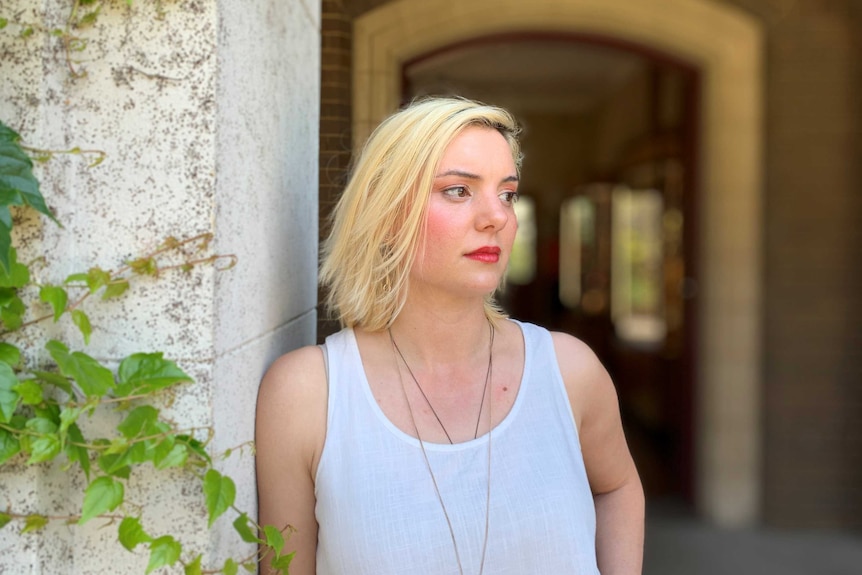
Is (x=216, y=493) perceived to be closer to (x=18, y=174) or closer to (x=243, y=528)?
(x=243, y=528)

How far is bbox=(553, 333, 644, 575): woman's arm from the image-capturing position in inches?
65.8

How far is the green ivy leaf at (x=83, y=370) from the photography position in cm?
110

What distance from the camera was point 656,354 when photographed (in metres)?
8.42

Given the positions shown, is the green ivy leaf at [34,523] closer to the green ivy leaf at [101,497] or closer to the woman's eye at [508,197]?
the green ivy leaf at [101,497]

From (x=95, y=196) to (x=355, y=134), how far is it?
1.13 m

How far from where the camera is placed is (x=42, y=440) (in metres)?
1.09

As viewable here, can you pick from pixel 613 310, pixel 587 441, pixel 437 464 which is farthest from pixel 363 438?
pixel 613 310

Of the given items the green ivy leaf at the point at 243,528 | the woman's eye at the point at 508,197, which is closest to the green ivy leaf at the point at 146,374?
the green ivy leaf at the point at 243,528

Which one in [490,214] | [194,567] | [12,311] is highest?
[490,214]

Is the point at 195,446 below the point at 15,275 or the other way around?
below

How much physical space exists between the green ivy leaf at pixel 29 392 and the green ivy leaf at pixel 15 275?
122 mm

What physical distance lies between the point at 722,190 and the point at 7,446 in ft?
16.5

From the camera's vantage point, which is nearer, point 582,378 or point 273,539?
point 273,539

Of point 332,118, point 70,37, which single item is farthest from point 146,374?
point 332,118
